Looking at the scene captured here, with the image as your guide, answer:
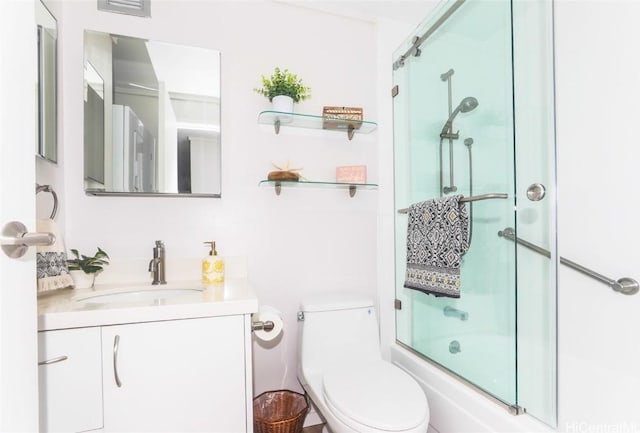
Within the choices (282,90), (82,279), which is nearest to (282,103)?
(282,90)

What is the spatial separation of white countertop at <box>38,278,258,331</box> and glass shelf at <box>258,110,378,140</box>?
87 centimetres

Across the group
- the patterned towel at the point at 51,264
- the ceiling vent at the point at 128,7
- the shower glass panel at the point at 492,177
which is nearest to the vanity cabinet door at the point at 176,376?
the patterned towel at the point at 51,264

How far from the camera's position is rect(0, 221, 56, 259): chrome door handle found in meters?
0.60

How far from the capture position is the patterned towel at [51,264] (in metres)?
1.12

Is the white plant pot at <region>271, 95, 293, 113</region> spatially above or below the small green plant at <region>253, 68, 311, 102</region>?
below

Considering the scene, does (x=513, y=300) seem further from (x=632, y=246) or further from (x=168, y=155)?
(x=168, y=155)

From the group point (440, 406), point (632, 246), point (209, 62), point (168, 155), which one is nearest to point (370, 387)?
point (440, 406)

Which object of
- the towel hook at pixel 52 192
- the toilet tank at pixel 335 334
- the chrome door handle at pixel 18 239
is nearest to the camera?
the chrome door handle at pixel 18 239

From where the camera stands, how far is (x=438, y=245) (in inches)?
55.6

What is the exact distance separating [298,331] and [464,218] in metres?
0.91

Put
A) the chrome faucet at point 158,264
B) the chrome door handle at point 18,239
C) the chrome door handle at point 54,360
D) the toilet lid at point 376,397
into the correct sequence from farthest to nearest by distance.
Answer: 1. the chrome faucet at point 158,264
2. the toilet lid at point 376,397
3. the chrome door handle at point 54,360
4. the chrome door handle at point 18,239

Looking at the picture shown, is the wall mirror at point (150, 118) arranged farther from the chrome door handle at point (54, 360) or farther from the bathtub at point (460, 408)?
the bathtub at point (460, 408)

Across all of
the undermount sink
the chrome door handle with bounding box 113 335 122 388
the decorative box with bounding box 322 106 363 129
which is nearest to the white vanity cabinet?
the chrome door handle with bounding box 113 335 122 388

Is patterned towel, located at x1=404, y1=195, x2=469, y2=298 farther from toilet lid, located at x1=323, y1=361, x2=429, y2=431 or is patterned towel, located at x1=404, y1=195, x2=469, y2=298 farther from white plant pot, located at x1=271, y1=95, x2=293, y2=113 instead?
white plant pot, located at x1=271, y1=95, x2=293, y2=113
